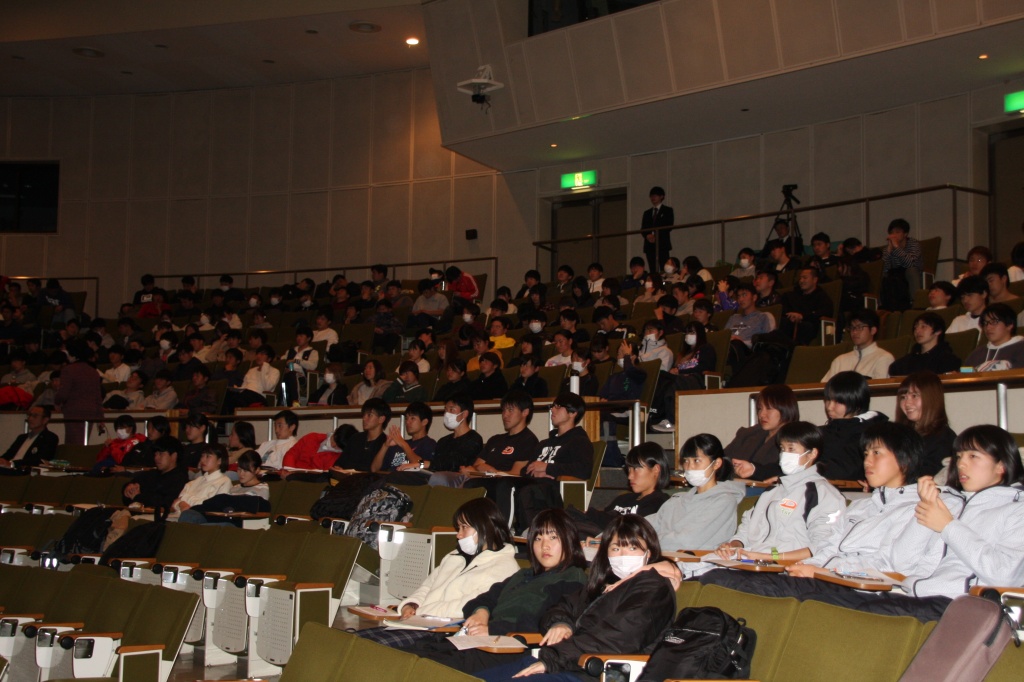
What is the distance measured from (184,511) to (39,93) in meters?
13.0

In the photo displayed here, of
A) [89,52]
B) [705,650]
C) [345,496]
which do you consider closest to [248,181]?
[89,52]

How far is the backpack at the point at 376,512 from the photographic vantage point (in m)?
5.20

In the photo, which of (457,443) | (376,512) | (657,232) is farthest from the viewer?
(657,232)

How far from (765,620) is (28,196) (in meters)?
16.7

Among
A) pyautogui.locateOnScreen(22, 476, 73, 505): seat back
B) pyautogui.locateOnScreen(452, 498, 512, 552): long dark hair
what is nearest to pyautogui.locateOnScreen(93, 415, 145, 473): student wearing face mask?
pyautogui.locateOnScreen(22, 476, 73, 505): seat back

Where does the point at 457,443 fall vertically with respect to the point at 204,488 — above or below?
above

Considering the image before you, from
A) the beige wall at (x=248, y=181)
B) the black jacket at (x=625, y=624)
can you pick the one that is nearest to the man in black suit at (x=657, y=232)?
the beige wall at (x=248, y=181)

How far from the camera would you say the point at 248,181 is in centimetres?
1619

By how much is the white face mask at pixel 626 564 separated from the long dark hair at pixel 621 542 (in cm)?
3

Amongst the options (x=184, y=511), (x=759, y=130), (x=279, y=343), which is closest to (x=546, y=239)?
(x=759, y=130)

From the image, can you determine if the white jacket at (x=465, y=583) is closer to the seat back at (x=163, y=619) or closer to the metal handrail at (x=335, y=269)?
the seat back at (x=163, y=619)

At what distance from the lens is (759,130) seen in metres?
12.2

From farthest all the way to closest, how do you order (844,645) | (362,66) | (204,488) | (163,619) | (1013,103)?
(362,66) → (1013,103) → (204,488) → (163,619) → (844,645)

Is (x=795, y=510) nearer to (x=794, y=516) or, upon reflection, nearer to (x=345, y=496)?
(x=794, y=516)
